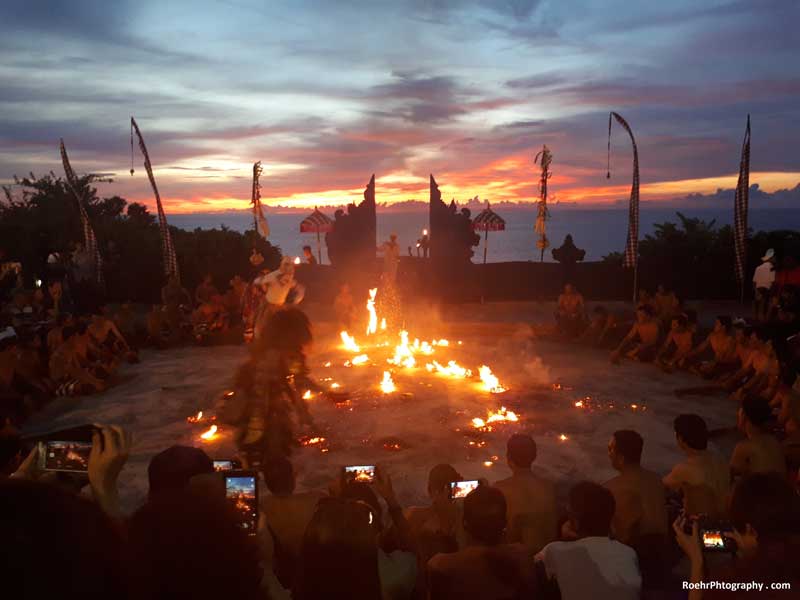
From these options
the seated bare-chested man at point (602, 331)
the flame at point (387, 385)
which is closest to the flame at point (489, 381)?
the flame at point (387, 385)

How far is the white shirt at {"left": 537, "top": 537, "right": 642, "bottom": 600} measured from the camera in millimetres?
3523

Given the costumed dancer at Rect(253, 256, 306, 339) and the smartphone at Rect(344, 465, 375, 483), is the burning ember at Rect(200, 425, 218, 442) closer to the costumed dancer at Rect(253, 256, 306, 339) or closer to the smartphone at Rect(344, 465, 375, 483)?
the costumed dancer at Rect(253, 256, 306, 339)

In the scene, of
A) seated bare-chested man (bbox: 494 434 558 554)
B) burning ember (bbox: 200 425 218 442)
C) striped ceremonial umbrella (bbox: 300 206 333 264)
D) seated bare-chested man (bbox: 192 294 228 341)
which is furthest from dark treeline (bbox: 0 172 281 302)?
seated bare-chested man (bbox: 494 434 558 554)

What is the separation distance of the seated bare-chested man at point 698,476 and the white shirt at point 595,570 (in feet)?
5.99

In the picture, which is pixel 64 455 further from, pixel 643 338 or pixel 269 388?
pixel 643 338

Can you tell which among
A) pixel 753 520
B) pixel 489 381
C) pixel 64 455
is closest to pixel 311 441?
pixel 489 381

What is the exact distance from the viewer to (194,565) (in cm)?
164

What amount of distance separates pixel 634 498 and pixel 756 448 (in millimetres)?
1883

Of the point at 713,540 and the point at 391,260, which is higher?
the point at 391,260

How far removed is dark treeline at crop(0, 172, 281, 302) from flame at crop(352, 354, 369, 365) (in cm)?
971

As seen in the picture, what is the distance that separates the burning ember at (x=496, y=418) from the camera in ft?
31.5

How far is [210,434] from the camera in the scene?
9.38 m

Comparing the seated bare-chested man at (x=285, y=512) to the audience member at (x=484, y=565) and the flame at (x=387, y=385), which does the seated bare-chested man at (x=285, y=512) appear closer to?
the audience member at (x=484, y=565)

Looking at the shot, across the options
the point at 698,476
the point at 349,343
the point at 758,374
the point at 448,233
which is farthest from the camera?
the point at 448,233
